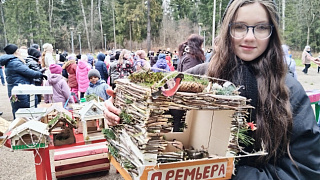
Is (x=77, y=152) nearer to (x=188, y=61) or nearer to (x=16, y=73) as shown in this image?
(x=188, y=61)

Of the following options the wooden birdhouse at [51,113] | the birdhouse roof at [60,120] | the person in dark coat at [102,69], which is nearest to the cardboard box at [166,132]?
the birdhouse roof at [60,120]

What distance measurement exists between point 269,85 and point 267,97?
0.07 meters

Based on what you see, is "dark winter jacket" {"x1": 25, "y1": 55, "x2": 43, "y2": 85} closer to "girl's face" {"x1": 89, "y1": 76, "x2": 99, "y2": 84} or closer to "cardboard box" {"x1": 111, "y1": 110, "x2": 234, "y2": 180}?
"girl's face" {"x1": 89, "y1": 76, "x2": 99, "y2": 84}

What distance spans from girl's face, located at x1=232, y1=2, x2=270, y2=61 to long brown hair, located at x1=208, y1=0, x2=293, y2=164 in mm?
22

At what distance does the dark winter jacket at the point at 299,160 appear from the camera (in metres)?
1.10

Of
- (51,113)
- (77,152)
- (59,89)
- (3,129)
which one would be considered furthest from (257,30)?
(59,89)

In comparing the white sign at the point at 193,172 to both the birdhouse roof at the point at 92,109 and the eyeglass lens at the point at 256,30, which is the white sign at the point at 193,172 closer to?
the eyeglass lens at the point at 256,30

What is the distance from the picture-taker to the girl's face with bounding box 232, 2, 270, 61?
47.1 inches

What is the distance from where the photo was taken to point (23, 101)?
5195 millimetres

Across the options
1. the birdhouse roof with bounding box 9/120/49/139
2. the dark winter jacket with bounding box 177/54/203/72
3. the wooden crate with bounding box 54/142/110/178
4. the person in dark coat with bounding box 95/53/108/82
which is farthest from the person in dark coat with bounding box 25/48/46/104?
the birdhouse roof with bounding box 9/120/49/139

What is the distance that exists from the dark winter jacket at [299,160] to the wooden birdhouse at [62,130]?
6.71ft

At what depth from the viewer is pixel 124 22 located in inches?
1462

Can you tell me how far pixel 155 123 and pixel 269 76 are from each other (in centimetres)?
64

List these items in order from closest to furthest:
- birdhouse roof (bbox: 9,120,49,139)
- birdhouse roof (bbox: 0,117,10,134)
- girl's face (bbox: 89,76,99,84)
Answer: birdhouse roof (bbox: 9,120,49,139) < birdhouse roof (bbox: 0,117,10,134) < girl's face (bbox: 89,76,99,84)
